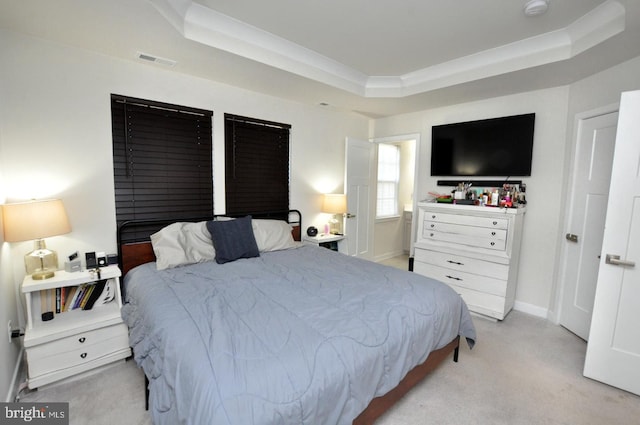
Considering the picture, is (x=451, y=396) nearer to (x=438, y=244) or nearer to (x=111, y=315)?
(x=438, y=244)

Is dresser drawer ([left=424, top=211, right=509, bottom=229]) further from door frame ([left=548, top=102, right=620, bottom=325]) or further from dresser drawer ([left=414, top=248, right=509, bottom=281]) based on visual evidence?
door frame ([left=548, top=102, right=620, bottom=325])

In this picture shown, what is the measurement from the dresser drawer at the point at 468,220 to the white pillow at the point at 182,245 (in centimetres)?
259

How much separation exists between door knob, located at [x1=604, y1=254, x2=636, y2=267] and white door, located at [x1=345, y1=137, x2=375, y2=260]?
8.81 feet

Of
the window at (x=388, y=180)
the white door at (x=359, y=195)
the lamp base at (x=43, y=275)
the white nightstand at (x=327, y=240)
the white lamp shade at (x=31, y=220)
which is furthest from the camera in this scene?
the window at (x=388, y=180)

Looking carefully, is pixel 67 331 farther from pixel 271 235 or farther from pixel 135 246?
pixel 271 235

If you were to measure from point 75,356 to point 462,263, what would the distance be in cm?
364

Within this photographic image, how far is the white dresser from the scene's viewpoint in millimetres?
3084

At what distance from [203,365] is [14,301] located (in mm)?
2066

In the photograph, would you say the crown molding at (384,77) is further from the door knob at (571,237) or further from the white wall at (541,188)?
the door knob at (571,237)

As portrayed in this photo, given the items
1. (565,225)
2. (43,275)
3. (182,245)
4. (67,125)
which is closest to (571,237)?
(565,225)

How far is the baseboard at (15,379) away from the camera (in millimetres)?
1832

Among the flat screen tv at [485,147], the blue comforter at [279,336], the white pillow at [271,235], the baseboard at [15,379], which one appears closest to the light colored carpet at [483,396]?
the baseboard at [15,379]

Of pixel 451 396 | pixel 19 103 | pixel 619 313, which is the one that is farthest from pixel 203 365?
pixel 619 313

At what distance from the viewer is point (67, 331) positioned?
2033 millimetres
